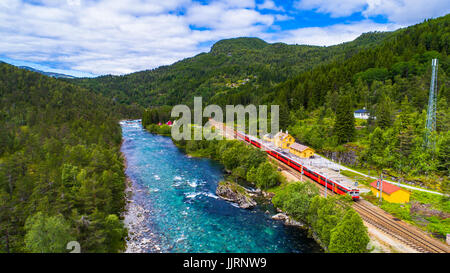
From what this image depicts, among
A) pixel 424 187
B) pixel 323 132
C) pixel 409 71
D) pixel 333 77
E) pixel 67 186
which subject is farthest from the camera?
pixel 333 77

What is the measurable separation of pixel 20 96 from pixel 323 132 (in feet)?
301

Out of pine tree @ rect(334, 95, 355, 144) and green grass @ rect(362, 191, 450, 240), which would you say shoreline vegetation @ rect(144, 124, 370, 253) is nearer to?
green grass @ rect(362, 191, 450, 240)

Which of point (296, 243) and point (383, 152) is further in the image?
point (383, 152)

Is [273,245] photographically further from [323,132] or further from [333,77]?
[333,77]

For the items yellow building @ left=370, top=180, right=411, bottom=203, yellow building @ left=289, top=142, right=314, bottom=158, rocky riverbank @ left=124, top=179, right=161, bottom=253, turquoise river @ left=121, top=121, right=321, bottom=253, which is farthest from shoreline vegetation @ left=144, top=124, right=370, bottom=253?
rocky riverbank @ left=124, top=179, right=161, bottom=253

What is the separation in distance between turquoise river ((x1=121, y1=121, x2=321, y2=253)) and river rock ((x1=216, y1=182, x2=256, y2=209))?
0.99 metres

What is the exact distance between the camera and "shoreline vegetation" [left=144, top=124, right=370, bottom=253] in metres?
21.9

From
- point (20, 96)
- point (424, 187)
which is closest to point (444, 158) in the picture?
point (424, 187)

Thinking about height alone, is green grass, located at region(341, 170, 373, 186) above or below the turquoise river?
above

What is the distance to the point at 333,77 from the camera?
85.0 m

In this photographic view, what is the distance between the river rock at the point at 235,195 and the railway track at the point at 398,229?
48.2ft

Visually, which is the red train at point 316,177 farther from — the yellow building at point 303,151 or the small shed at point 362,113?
the small shed at point 362,113

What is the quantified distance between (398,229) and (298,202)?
10.8 meters

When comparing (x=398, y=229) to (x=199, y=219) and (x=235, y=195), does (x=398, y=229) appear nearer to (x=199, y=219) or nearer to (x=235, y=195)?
(x=235, y=195)
